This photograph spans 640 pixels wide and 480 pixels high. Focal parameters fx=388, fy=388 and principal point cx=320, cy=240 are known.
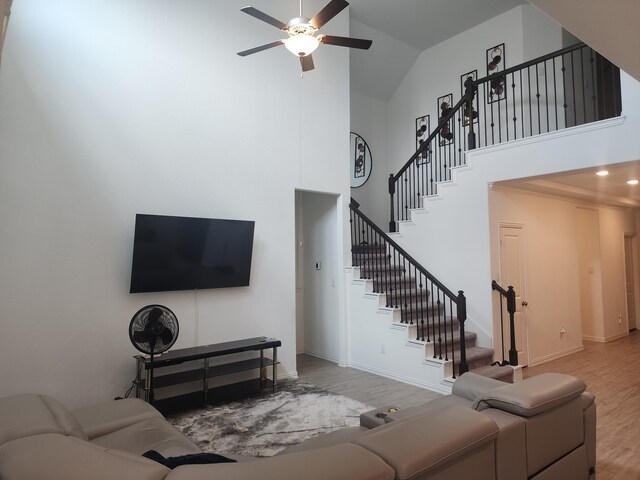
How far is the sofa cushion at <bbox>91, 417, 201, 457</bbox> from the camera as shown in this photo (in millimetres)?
2203

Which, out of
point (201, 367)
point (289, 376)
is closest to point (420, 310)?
point (289, 376)

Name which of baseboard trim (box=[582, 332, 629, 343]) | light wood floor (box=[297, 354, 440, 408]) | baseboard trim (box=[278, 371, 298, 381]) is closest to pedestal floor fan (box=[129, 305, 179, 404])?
baseboard trim (box=[278, 371, 298, 381])

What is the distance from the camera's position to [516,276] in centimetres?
556

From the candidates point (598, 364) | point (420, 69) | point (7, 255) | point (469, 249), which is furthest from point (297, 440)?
point (420, 69)

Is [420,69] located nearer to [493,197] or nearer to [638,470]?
[493,197]

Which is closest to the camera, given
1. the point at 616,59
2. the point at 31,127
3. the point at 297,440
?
the point at 616,59

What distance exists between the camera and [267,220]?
5.06 metres

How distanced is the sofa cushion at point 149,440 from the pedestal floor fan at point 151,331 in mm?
1117

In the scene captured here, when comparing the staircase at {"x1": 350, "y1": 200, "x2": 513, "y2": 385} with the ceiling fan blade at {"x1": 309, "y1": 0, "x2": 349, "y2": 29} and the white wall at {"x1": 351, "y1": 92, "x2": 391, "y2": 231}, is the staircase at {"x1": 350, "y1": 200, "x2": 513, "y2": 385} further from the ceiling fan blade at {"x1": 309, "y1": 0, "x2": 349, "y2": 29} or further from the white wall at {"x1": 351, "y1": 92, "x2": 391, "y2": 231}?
the ceiling fan blade at {"x1": 309, "y1": 0, "x2": 349, "y2": 29}

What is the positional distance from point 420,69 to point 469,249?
4.36 m

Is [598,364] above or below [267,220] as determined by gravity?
below

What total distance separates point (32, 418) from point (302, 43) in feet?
10.0

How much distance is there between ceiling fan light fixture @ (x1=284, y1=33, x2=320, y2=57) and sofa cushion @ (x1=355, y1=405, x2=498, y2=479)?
280cm

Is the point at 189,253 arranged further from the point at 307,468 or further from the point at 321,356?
the point at 307,468
